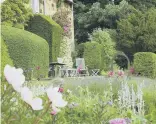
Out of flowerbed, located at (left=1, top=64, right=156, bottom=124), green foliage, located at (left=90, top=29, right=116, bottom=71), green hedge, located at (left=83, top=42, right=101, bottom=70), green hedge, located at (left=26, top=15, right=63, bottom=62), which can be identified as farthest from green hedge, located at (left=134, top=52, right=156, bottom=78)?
flowerbed, located at (left=1, top=64, right=156, bottom=124)

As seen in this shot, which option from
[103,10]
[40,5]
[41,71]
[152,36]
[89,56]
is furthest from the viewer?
[103,10]

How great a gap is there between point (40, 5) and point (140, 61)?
5.45 metres

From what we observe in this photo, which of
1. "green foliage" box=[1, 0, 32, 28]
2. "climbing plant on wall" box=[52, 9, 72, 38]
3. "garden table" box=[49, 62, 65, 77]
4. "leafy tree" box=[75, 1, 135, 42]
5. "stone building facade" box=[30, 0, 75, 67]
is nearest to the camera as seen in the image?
"green foliage" box=[1, 0, 32, 28]

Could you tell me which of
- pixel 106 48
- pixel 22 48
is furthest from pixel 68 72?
pixel 22 48

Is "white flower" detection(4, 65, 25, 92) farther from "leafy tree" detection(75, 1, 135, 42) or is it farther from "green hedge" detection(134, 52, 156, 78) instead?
"leafy tree" detection(75, 1, 135, 42)

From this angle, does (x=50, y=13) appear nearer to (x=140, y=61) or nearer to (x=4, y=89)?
(x=140, y=61)

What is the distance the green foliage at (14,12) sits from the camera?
14867 millimetres

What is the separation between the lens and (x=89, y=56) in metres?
23.8

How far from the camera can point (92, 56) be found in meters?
23.7

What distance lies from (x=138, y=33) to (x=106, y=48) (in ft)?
7.74

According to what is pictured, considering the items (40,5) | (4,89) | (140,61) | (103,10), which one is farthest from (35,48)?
(103,10)

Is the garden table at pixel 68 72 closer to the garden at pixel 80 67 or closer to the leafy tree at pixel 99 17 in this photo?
the garden at pixel 80 67

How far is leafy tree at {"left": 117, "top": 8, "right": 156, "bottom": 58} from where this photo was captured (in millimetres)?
26516

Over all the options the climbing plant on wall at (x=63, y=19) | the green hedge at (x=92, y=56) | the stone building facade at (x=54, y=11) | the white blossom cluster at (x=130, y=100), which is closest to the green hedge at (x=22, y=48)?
the stone building facade at (x=54, y=11)
